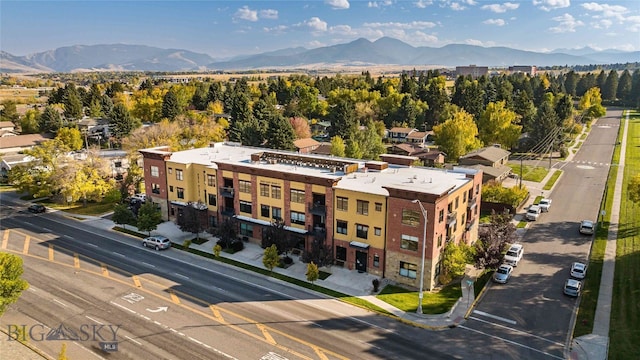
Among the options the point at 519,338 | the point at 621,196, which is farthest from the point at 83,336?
the point at 621,196

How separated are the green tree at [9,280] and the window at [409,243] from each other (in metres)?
34.8

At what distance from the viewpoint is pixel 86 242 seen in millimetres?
56812

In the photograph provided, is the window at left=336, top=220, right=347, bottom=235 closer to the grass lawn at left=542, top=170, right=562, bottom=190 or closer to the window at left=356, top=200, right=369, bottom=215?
the window at left=356, top=200, right=369, bottom=215

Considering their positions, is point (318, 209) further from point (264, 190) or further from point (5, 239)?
point (5, 239)

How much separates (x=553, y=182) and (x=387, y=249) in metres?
54.9

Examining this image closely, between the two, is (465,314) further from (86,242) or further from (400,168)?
(86,242)

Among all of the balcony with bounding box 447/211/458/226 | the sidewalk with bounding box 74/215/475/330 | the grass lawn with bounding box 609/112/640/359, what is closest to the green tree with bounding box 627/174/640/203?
the grass lawn with bounding box 609/112/640/359

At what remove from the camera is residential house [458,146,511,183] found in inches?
3145

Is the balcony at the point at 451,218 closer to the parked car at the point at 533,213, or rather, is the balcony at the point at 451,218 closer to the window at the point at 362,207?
the window at the point at 362,207

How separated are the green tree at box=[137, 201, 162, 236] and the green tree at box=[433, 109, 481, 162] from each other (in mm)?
67965

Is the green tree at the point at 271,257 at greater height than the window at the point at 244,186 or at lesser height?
lesser

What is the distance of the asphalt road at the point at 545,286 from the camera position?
1410 inches

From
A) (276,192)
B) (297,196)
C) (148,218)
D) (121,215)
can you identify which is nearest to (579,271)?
(297,196)

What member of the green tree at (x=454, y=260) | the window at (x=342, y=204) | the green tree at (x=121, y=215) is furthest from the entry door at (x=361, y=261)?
the green tree at (x=121, y=215)
